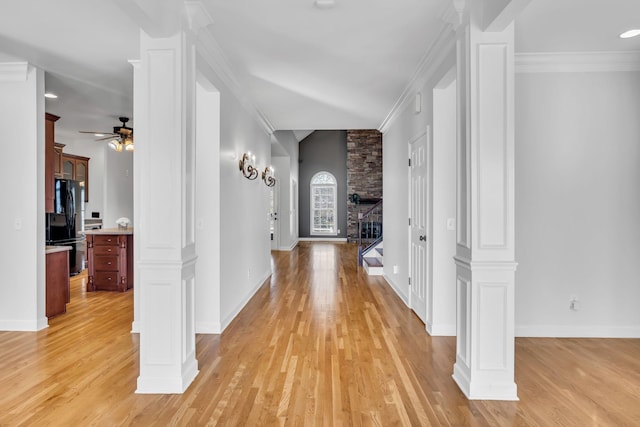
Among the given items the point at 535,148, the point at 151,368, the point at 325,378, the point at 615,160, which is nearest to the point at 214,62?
the point at 151,368

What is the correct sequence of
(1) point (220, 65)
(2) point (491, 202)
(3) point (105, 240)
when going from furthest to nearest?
(3) point (105, 240)
(1) point (220, 65)
(2) point (491, 202)

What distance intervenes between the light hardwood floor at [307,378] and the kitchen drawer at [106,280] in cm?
115

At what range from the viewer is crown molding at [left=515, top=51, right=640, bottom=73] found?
3.39 meters

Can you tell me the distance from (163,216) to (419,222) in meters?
2.72

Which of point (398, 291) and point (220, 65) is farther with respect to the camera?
point (398, 291)

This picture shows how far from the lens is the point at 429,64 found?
3.45 metres

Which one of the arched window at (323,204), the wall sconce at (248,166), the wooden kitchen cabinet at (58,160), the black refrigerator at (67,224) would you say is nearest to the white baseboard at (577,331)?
the wall sconce at (248,166)

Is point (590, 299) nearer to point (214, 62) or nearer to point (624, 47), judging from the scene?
point (624, 47)

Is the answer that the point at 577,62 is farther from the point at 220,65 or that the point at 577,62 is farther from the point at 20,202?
the point at 20,202

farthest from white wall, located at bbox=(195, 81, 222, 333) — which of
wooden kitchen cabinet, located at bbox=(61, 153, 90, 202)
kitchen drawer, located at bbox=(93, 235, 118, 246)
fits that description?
wooden kitchen cabinet, located at bbox=(61, 153, 90, 202)

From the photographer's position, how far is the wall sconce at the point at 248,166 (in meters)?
4.49

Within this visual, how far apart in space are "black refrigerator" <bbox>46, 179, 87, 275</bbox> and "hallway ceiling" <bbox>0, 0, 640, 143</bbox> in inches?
94.6

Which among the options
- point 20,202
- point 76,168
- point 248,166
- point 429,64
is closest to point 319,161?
point 76,168

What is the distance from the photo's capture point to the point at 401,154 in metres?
5.05
